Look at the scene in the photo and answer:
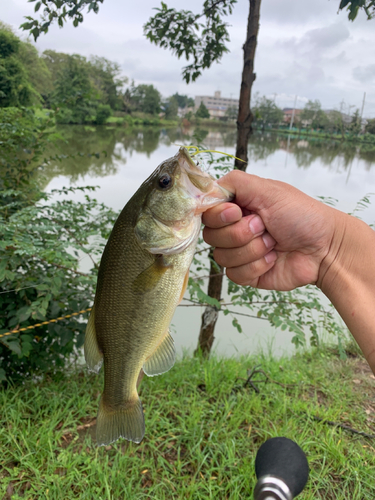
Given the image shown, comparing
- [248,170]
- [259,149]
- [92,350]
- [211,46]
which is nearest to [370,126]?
[259,149]

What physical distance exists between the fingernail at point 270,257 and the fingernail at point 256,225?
22 cm

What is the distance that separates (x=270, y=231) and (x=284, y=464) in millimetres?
1138

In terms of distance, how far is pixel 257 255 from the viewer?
5.32 ft

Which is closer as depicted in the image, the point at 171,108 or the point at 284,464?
the point at 284,464

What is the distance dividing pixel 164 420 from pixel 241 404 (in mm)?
741

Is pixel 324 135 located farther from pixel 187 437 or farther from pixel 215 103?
pixel 187 437

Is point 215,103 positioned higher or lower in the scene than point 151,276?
higher

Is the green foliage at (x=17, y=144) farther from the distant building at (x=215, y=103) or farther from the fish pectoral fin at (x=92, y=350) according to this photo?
the distant building at (x=215, y=103)

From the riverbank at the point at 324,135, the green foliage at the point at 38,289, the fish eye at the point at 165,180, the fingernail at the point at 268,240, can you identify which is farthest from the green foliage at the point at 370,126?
the fish eye at the point at 165,180

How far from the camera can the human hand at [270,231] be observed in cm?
147

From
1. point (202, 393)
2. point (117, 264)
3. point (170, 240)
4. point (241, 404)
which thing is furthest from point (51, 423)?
point (170, 240)

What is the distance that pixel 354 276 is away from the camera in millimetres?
1611

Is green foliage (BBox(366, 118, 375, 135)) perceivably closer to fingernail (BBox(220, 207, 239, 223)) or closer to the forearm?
the forearm

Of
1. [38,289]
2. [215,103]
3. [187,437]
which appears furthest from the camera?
[215,103]
